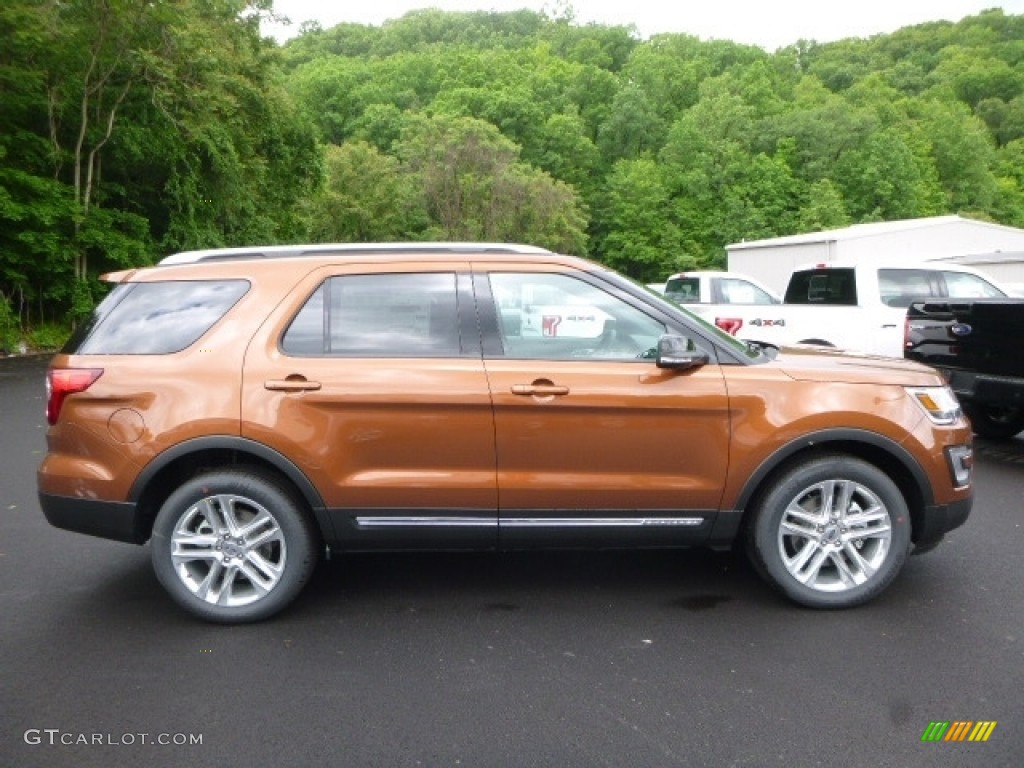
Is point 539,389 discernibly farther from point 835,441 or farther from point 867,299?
point 867,299

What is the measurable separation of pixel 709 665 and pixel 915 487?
148 cm

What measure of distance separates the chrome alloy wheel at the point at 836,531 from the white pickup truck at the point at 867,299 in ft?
24.1

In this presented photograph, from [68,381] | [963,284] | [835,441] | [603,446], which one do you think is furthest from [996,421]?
[68,381]

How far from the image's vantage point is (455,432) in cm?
406

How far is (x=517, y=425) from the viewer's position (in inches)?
160

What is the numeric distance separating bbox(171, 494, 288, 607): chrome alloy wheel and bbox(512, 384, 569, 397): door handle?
1303mm

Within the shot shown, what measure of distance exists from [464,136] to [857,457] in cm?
5150

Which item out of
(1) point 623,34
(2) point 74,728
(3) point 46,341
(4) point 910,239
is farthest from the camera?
(1) point 623,34

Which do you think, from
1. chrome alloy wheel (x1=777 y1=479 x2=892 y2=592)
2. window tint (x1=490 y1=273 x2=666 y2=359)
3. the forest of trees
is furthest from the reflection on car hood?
the forest of trees

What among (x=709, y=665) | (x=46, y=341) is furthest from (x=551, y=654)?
(x=46, y=341)

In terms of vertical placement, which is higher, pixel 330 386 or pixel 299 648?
pixel 330 386

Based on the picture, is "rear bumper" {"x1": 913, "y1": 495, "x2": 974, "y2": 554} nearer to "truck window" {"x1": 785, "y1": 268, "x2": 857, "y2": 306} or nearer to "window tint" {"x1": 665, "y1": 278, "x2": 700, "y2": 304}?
"truck window" {"x1": 785, "y1": 268, "x2": 857, "y2": 306}

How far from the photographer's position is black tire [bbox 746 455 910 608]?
416 centimetres

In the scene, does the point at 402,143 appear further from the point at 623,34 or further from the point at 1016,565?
the point at 1016,565
